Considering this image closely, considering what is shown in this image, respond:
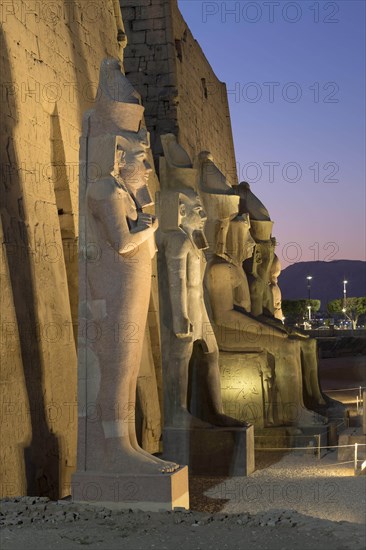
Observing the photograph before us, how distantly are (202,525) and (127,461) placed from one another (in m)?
0.90

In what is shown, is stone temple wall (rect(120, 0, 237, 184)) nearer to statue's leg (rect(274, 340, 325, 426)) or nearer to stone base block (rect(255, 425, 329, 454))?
statue's leg (rect(274, 340, 325, 426))

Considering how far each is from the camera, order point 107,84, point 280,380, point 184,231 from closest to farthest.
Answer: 1. point 107,84
2. point 184,231
3. point 280,380

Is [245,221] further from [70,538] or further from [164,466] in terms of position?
[70,538]

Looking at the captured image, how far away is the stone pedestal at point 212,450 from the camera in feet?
24.6

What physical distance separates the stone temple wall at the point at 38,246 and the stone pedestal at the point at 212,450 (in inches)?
36.8

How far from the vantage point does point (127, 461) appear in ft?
18.3

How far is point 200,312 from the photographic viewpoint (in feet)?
25.2

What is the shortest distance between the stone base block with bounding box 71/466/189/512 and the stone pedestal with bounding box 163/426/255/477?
1.96m

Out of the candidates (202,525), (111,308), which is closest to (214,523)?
(202,525)

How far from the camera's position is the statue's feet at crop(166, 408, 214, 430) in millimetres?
7582

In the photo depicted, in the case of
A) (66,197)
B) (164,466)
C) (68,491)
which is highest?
(66,197)

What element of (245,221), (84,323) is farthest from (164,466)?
(245,221)

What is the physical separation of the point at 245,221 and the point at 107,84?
12.6ft

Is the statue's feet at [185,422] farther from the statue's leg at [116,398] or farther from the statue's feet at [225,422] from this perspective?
the statue's leg at [116,398]
